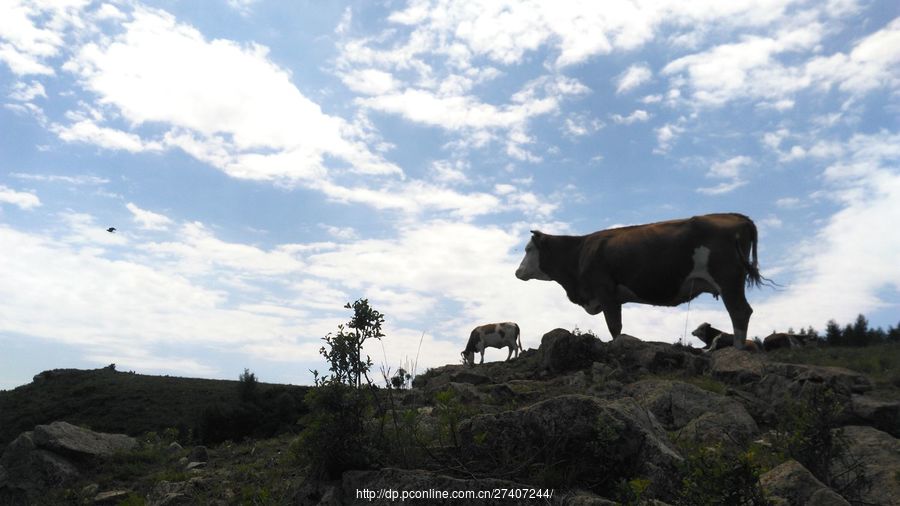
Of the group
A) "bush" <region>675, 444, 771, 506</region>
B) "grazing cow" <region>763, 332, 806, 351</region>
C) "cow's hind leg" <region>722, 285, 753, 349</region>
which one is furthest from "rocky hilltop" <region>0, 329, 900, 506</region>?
"grazing cow" <region>763, 332, 806, 351</region>

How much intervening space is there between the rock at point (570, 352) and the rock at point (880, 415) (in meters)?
4.53

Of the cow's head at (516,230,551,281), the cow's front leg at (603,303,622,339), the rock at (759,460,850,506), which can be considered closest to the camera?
the rock at (759,460,850,506)

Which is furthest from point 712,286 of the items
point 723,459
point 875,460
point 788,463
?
point 723,459

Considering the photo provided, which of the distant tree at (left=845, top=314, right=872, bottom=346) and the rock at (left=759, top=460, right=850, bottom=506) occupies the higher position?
the distant tree at (left=845, top=314, right=872, bottom=346)

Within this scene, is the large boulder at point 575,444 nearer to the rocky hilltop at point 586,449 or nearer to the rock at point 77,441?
the rocky hilltop at point 586,449

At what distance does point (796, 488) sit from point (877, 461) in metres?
2.51

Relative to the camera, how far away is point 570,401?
6.09 meters

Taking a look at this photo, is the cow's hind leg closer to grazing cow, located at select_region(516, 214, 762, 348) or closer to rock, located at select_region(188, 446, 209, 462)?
grazing cow, located at select_region(516, 214, 762, 348)

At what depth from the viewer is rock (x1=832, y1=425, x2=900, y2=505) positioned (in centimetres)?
641

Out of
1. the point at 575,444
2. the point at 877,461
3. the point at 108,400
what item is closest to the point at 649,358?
the point at 877,461

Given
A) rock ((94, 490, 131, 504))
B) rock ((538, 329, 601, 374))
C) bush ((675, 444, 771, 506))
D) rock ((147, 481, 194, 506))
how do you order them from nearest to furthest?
bush ((675, 444, 771, 506))
rock ((147, 481, 194, 506))
rock ((94, 490, 131, 504))
rock ((538, 329, 601, 374))

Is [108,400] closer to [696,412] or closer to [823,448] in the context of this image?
[696,412]

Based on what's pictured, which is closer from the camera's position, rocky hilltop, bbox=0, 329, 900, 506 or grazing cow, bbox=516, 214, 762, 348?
rocky hilltop, bbox=0, 329, 900, 506

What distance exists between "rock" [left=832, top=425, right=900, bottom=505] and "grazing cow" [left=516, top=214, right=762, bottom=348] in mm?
5320
